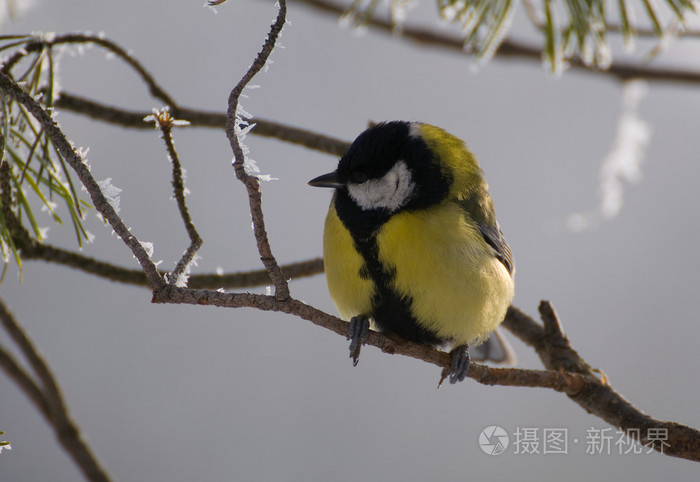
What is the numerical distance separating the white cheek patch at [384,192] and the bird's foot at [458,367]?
280 mm

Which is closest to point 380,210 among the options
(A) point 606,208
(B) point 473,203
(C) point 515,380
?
(B) point 473,203

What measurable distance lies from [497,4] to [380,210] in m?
0.37

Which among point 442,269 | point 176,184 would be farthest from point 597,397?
point 176,184

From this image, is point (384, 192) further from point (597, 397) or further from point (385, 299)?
point (597, 397)

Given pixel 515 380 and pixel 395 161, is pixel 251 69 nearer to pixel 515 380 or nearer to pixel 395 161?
pixel 395 161

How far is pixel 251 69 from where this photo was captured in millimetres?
656

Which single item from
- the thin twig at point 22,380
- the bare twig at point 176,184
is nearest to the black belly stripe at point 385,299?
the bare twig at point 176,184

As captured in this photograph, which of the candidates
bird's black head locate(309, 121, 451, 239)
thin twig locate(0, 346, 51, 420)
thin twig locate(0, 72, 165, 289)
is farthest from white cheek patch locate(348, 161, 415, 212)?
thin twig locate(0, 346, 51, 420)

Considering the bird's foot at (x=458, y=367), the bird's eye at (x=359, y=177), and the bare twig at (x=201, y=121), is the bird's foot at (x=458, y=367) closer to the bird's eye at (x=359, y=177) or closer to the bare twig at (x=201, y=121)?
the bird's eye at (x=359, y=177)

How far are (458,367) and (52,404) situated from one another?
73cm

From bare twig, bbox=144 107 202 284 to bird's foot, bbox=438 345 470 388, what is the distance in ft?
1.85

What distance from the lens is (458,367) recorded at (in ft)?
3.89

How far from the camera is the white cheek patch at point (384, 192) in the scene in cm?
118

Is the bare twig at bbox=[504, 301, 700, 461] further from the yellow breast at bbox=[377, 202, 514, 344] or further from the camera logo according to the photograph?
the camera logo
